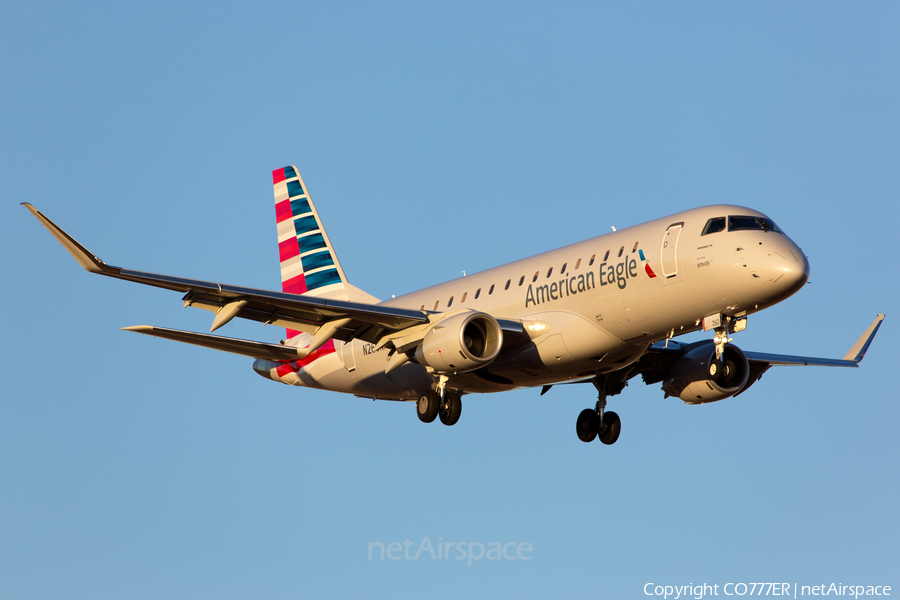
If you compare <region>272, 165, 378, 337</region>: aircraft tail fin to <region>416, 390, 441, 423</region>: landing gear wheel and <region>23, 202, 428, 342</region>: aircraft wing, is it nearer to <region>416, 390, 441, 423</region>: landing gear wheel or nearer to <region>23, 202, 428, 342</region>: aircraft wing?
<region>23, 202, 428, 342</region>: aircraft wing

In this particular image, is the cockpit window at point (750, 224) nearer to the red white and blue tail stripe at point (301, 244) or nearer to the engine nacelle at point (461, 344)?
the engine nacelle at point (461, 344)

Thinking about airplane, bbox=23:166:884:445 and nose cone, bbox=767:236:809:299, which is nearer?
nose cone, bbox=767:236:809:299

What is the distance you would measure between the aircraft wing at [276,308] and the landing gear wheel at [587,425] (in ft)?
27.4

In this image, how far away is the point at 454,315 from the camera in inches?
1318

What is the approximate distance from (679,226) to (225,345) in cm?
1562

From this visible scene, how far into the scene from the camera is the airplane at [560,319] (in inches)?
1189

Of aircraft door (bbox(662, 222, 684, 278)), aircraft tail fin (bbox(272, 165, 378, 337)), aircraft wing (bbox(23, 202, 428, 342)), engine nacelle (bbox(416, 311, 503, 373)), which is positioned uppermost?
aircraft tail fin (bbox(272, 165, 378, 337))

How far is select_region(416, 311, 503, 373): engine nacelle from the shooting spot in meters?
32.3

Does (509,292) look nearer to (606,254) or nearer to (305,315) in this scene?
(606,254)

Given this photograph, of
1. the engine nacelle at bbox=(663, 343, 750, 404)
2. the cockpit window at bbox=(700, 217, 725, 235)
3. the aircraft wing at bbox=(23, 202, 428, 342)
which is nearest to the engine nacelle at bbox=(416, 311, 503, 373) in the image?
the aircraft wing at bbox=(23, 202, 428, 342)

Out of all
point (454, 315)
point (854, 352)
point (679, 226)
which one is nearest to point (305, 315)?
point (454, 315)

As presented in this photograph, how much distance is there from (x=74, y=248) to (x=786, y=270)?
18.7 meters

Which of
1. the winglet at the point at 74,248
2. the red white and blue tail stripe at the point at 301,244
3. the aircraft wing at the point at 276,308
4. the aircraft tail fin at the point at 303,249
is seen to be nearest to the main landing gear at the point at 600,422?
the aircraft wing at the point at 276,308

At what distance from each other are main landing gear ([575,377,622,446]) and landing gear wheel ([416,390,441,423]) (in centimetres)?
655
